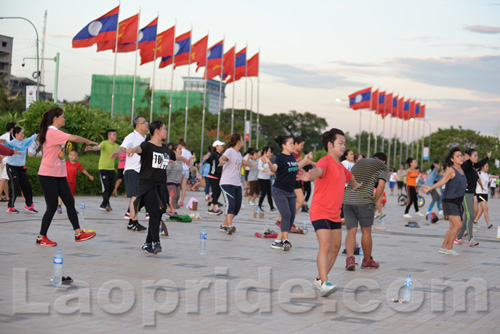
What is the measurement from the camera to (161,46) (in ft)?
137

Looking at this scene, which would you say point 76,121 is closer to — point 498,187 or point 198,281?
point 198,281

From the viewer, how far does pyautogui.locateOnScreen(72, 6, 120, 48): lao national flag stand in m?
34.0

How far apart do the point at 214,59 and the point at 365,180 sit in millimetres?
38282

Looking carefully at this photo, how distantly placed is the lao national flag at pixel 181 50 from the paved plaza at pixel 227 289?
31.5 m

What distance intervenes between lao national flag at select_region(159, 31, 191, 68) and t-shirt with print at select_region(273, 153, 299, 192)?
3237cm

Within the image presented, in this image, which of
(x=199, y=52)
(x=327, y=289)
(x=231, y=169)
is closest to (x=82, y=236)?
(x=231, y=169)

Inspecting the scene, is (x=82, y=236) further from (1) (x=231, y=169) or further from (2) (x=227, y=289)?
(1) (x=231, y=169)

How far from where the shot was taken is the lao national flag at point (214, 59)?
47.3 m

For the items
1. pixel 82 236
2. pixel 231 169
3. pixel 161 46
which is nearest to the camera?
pixel 82 236

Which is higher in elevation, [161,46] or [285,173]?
[161,46]

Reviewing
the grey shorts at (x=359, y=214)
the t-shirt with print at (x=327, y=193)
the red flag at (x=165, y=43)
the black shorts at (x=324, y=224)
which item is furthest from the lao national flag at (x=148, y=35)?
the black shorts at (x=324, y=224)

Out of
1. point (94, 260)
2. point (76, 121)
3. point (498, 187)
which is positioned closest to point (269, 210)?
point (76, 121)

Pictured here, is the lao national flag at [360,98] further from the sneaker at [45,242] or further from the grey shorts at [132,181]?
the sneaker at [45,242]

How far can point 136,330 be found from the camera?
578cm
